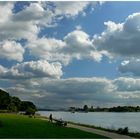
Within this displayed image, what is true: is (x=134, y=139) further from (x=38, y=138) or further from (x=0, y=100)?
(x=0, y=100)

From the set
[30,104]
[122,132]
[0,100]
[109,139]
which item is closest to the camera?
[109,139]

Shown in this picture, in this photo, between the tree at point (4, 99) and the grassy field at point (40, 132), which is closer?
the grassy field at point (40, 132)

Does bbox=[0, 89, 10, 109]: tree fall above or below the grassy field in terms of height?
above

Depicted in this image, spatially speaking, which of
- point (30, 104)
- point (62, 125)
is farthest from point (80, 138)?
point (30, 104)

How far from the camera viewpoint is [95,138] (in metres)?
28.0

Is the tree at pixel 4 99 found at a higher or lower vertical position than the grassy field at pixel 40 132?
higher

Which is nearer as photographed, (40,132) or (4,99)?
(40,132)

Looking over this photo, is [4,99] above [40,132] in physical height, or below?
above

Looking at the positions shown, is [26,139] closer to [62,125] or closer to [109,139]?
[109,139]

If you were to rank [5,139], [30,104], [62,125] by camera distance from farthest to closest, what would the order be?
[30,104] < [62,125] < [5,139]

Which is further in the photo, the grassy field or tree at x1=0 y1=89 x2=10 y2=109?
tree at x1=0 y1=89 x2=10 y2=109

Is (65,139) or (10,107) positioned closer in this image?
(65,139)

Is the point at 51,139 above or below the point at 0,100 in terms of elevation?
below

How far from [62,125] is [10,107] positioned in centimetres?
8052
